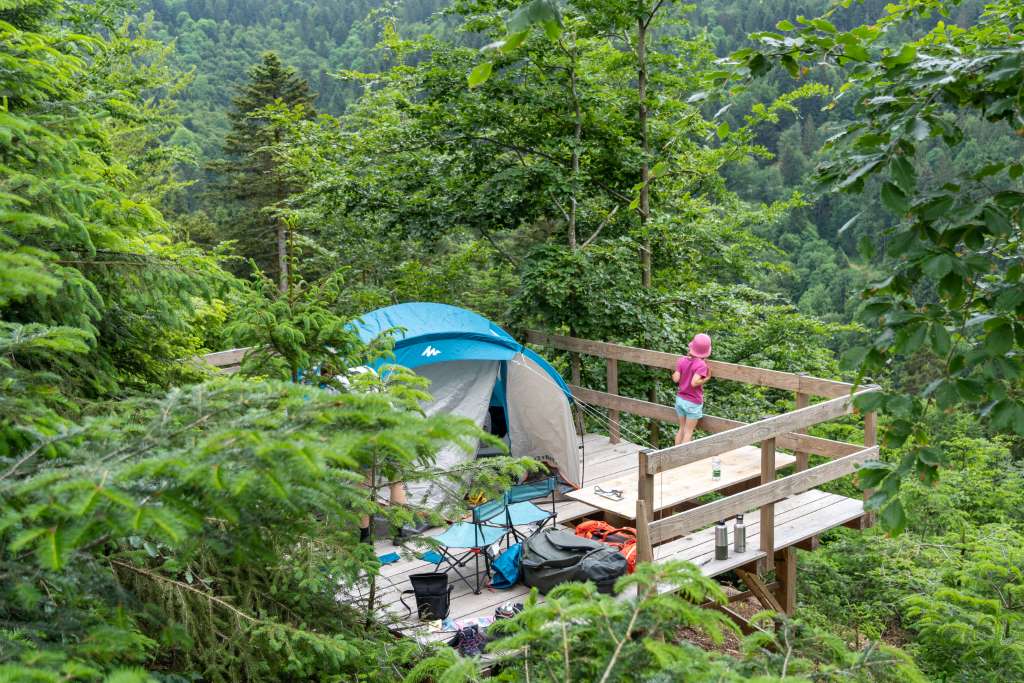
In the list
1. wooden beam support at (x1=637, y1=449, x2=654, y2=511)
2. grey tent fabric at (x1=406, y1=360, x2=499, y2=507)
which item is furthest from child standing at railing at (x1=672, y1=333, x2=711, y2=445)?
wooden beam support at (x1=637, y1=449, x2=654, y2=511)

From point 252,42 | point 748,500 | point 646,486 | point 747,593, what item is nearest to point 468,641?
point 646,486

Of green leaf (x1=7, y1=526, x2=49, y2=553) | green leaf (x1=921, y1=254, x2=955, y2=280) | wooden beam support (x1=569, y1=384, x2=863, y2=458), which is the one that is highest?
green leaf (x1=921, y1=254, x2=955, y2=280)

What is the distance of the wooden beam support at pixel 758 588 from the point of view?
19.8 ft

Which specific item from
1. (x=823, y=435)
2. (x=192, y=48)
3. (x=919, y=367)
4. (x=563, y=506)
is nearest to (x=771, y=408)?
(x=823, y=435)

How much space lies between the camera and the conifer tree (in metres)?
24.8

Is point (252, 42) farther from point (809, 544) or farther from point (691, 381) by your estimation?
point (809, 544)

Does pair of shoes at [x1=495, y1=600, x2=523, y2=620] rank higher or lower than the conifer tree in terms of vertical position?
lower

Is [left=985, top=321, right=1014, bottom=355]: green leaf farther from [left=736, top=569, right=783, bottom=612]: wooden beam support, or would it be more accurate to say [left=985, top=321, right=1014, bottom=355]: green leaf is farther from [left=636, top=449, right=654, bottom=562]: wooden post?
[left=736, top=569, right=783, bottom=612]: wooden beam support

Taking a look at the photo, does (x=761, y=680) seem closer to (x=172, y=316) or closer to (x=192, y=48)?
(x=172, y=316)

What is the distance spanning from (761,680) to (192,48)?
244ft

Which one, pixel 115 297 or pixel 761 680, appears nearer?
pixel 761 680

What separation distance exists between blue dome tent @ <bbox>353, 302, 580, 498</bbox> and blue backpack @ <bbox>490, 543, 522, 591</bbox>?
5.00 ft

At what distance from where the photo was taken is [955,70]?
7.29 feet

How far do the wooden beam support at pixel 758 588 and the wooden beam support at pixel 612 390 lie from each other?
2603 mm
